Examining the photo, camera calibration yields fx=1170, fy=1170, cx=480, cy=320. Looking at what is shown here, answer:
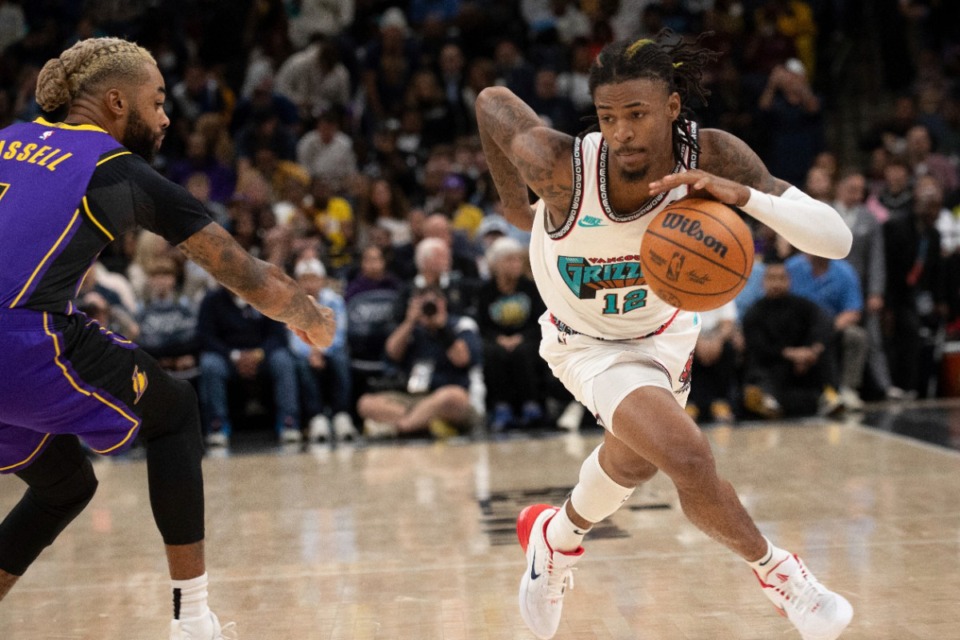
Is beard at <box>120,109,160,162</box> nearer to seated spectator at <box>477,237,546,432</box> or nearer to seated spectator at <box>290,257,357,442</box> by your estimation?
seated spectator at <box>290,257,357,442</box>

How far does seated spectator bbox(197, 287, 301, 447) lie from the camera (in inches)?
381

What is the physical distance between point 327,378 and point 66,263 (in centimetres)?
657

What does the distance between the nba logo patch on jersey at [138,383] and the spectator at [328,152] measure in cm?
894

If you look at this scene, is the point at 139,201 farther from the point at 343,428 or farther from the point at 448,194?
the point at 448,194

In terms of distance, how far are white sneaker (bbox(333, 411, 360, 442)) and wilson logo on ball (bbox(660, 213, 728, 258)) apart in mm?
6324

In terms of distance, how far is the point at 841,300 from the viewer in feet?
34.1

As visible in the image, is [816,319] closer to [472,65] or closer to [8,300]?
[472,65]

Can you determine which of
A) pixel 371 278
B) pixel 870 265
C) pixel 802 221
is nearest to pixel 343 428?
pixel 371 278

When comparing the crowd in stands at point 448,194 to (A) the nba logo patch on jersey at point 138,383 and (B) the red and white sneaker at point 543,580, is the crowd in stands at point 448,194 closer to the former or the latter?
(B) the red and white sneaker at point 543,580

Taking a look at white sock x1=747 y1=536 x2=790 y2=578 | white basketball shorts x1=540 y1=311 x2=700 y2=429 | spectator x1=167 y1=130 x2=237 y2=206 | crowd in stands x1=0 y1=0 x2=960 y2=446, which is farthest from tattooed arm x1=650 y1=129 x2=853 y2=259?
spectator x1=167 y1=130 x2=237 y2=206

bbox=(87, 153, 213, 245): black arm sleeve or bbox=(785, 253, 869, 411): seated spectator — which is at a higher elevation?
bbox=(87, 153, 213, 245): black arm sleeve

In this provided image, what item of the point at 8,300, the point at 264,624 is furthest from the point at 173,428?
the point at 264,624

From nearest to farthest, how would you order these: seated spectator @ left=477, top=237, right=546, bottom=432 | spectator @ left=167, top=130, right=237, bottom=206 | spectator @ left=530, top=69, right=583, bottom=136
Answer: seated spectator @ left=477, top=237, right=546, bottom=432
spectator @ left=167, top=130, right=237, bottom=206
spectator @ left=530, top=69, right=583, bottom=136

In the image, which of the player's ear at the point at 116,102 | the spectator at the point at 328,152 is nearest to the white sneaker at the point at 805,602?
the player's ear at the point at 116,102
